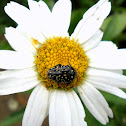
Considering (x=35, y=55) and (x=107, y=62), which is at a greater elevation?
(x=35, y=55)

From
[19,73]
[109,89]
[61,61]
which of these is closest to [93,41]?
[61,61]

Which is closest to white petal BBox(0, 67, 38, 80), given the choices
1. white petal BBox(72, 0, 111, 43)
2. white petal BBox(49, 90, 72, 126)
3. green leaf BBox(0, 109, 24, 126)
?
white petal BBox(49, 90, 72, 126)

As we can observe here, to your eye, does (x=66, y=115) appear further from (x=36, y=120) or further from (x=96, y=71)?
(x=96, y=71)

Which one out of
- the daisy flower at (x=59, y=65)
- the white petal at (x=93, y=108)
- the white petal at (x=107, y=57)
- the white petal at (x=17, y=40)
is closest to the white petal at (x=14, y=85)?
the daisy flower at (x=59, y=65)

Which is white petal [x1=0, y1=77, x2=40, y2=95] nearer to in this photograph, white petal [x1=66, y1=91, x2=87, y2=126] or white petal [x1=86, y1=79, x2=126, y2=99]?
white petal [x1=66, y1=91, x2=87, y2=126]

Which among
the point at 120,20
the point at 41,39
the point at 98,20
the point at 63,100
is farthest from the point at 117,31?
the point at 63,100

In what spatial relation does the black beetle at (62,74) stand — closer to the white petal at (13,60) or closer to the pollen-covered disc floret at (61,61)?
the pollen-covered disc floret at (61,61)

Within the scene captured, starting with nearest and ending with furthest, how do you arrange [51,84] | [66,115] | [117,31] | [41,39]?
[66,115], [51,84], [41,39], [117,31]
